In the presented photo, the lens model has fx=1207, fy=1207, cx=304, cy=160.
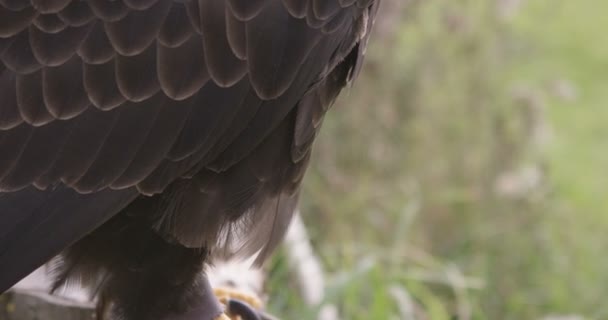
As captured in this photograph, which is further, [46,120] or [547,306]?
[547,306]

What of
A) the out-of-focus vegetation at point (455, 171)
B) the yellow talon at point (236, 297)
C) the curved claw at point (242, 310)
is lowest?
the curved claw at point (242, 310)

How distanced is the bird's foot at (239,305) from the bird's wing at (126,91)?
524 millimetres

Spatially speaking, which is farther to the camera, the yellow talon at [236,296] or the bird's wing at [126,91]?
the yellow talon at [236,296]

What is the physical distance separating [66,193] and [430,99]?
2943 millimetres

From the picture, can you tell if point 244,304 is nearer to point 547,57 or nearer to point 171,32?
point 171,32

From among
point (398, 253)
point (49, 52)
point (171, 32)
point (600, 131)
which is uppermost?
point (600, 131)

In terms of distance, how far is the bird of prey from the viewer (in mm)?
2367

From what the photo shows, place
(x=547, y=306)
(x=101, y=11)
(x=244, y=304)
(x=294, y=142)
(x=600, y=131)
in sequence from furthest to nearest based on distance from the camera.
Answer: (x=600, y=131) → (x=547, y=306) → (x=244, y=304) → (x=294, y=142) → (x=101, y=11)

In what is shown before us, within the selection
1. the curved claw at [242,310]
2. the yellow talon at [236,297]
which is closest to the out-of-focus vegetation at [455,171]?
the yellow talon at [236,297]

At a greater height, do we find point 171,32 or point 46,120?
point 171,32

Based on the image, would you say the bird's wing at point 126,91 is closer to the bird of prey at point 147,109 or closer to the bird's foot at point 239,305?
the bird of prey at point 147,109

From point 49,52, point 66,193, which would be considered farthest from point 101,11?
point 66,193

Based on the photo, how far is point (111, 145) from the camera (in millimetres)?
2414

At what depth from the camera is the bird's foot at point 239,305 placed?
9.56 ft
